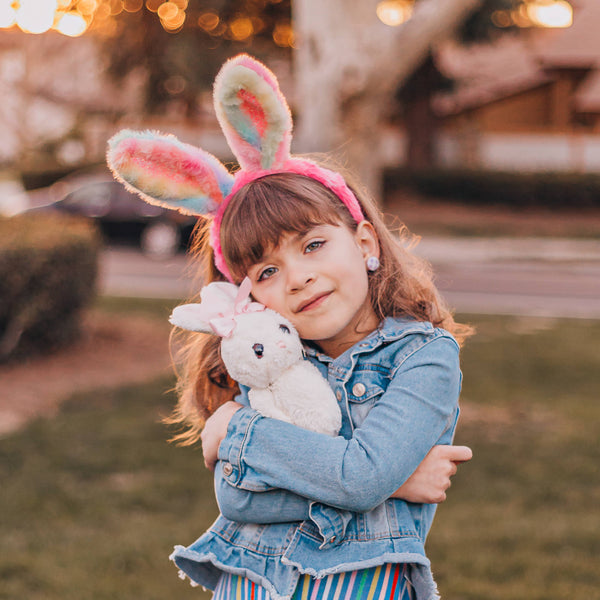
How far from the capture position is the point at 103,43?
62.5 feet

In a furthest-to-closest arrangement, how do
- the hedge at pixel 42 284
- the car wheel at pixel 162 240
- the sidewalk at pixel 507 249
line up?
1. the sidewalk at pixel 507 249
2. the car wheel at pixel 162 240
3. the hedge at pixel 42 284

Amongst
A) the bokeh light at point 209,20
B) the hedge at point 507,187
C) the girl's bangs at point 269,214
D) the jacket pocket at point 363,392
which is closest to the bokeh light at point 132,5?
the bokeh light at point 209,20

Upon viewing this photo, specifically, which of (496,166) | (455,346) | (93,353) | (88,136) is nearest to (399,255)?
(455,346)

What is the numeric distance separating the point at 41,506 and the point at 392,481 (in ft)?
10.1

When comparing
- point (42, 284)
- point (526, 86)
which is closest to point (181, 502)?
point (42, 284)

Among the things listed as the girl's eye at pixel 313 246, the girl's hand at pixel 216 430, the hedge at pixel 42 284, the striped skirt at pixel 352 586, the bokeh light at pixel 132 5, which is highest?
the bokeh light at pixel 132 5

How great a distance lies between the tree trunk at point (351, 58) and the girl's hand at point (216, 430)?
380 cm

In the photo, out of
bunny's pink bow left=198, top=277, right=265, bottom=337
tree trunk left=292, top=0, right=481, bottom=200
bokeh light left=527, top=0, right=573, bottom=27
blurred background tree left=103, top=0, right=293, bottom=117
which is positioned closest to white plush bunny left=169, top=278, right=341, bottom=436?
bunny's pink bow left=198, top=277, right=265, bottom=337

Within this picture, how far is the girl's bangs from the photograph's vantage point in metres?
1.70

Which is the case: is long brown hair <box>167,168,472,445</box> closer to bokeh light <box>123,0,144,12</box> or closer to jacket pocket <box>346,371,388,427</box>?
jacket pocket <box>346,371,388,427</box>

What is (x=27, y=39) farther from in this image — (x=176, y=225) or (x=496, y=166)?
(x=496, y=166)

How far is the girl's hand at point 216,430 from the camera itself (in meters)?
1.75

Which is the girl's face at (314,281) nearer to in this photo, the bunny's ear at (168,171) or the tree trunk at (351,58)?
Answer: the bunny's ear at (168,171)

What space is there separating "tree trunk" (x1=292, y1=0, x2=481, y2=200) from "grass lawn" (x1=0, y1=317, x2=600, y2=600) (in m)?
2.22
